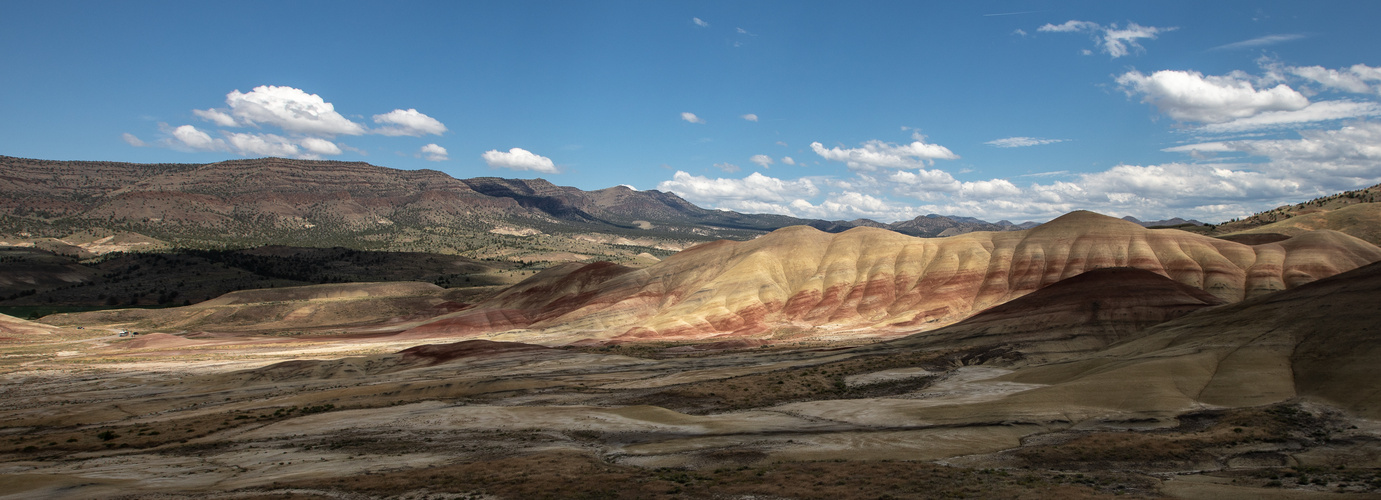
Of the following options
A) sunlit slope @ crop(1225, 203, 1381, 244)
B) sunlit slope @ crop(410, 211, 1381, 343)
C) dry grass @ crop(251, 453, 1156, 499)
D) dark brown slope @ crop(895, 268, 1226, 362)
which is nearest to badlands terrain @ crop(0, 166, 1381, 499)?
dry grass @ crop(251, 453, 1156, 499)

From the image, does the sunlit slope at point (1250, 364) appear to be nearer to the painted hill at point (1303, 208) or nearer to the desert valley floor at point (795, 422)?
the desert valley floor at point (795, 422)

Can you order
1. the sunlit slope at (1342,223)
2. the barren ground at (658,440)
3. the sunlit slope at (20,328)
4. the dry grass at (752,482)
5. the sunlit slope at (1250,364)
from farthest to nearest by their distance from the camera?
1. the sunlit slope at (1342,223)
2. the sunlit slope at (20,328)
3. the sunlit slope at (1250,364)
4. the barren ground at (658,440)
5. the dry grass at (752,482)

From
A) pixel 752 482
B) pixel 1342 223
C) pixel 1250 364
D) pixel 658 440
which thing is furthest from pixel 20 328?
pixel 1342 223

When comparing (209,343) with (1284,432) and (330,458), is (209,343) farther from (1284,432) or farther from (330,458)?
(1284,432)

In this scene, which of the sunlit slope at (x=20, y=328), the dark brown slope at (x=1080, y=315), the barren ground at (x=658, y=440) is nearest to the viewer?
the barren ground at (x=658, y=440)

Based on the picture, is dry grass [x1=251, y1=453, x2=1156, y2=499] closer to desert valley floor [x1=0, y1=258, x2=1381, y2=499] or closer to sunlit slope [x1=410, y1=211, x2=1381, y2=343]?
desert valley floor [x1=0, y1=258, x2=1381, y2=499]

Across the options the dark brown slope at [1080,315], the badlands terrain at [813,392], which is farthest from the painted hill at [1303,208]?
the dark brown slope at [1080,315]

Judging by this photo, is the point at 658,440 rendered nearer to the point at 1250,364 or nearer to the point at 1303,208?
the point at 1250,364
